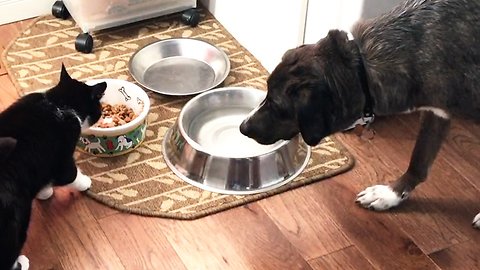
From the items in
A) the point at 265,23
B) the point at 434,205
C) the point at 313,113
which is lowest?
the point at 434,205

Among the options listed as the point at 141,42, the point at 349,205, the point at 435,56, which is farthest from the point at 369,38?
the point at 141,42

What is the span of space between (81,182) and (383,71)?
1.07 metres

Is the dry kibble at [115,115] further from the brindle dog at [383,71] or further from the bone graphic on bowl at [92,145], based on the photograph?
the brindle dog at [383,71]

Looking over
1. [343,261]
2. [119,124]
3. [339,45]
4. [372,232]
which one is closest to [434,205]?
[372,232]

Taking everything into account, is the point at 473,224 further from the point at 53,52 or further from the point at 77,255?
the point at 53,52

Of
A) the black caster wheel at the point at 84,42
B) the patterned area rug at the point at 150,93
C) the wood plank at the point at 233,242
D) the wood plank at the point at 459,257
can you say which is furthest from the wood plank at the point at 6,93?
the wood plank at the point at 459,257

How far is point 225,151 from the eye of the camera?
2.65 meters

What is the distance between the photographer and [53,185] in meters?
2.35

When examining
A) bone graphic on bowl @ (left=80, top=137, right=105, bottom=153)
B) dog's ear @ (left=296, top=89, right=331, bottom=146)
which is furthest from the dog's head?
bone graphic on bowl @ (left=80, top=137, right=105, bottom=153)

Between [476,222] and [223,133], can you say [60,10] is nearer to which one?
[223,133]

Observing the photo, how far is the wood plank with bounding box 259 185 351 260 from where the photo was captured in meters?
2.34

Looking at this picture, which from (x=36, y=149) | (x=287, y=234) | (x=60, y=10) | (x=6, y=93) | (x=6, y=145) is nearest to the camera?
(x=6, y=145)

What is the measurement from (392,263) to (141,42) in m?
1.54

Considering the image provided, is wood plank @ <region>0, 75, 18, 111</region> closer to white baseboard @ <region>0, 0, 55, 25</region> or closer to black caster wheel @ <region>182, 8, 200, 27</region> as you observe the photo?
white baseboard @ <region>0, 0, 55, 25</region>
